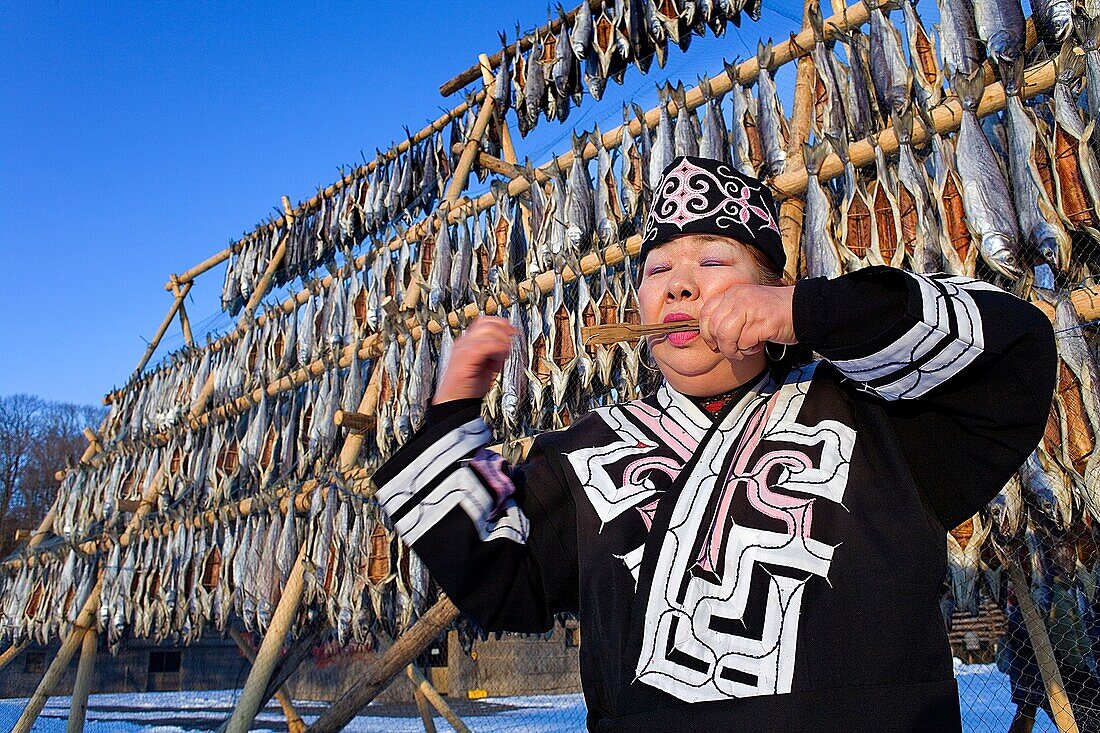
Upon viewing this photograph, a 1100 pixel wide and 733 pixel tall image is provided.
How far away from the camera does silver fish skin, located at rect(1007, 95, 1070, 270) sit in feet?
10.5

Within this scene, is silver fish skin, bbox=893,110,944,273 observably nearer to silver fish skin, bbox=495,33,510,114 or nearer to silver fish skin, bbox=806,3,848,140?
silver fish skin, bbox=806,3,848,140

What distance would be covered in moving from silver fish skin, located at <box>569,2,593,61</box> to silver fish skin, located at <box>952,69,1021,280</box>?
2.64m

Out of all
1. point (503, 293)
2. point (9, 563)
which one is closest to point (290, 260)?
point (503, 293)

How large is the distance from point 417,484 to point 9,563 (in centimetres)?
1183

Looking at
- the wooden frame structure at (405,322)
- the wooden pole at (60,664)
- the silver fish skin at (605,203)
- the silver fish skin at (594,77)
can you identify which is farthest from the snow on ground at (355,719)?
the silver fish skin at (594,77)

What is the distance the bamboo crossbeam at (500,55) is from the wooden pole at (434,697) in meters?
4.58

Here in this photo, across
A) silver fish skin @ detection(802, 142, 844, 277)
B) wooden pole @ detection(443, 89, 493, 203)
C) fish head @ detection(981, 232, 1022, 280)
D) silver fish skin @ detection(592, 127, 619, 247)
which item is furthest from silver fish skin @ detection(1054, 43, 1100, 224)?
wooden pole @ detection(443, 89, 493, 203)

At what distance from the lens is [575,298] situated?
5016 millimetres

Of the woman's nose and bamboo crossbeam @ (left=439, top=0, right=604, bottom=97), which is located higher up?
bamboo crossbeam @ (left=439, top=0, right=604, bottom=97)

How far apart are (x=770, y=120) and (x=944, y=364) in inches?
132

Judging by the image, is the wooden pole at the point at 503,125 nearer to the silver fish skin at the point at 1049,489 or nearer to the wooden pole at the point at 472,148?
the wooden pole at the point at 472,148

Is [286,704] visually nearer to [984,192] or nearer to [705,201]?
[984,192]

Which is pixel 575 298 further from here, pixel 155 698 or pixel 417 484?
pixel 155 698

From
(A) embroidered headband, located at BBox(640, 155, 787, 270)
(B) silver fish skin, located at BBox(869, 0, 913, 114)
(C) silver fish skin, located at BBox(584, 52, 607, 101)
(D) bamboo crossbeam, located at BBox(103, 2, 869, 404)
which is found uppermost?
(C) silver fish skin, located at BBox(584, 52, 607, 101)
